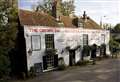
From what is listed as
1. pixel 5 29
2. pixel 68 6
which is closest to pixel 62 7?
pixel 68 6

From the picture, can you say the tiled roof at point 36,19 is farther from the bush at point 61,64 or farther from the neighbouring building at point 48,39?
the bush at point 61,64

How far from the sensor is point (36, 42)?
2362 centimetres

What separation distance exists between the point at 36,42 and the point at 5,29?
6.37 m

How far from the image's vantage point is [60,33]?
26734 millimetres

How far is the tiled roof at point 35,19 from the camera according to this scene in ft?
78.8

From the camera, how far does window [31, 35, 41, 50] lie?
2327 centimetres

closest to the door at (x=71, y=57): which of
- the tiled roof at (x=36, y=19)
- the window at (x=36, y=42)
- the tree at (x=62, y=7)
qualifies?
the tiled roof at (x=36, y=19)

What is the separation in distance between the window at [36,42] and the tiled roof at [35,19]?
1.45 metres

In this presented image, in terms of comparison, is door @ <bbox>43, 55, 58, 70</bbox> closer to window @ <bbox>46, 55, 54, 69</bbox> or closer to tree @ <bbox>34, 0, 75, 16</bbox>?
window @ <bbox>46, 55, 54, 69</bbox>

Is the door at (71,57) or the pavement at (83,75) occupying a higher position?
the door at (71,57)

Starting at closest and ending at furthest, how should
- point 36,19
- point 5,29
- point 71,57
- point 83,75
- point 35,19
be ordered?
point 5,29 < point 83,75 < point 35,19 < point 36,19 < point 71,57

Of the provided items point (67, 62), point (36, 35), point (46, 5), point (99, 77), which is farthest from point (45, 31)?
point (46, 5)

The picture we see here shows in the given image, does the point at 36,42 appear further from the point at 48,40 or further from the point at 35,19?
the point at 35,19

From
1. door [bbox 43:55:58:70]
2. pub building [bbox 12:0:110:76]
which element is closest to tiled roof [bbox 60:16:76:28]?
pub building [bbox 12:0:110:76]
